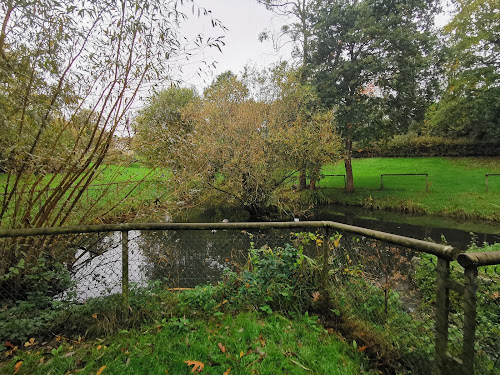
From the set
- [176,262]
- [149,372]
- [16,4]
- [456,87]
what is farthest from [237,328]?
[456,87]

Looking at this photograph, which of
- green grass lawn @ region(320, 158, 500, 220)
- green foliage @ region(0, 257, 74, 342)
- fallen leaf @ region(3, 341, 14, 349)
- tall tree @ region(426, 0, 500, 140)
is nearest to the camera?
fallen leaf @ region(3, 341, 14, 349)

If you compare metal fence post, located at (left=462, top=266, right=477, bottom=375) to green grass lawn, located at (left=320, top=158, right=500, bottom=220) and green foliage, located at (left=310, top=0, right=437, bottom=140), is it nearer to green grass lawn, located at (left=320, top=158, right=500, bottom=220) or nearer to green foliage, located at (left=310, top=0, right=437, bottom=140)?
green grass lawn, located at (left=320, top=158, right=500, bottom=220)

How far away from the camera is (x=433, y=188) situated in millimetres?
14562

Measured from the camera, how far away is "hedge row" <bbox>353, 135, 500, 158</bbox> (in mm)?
21281

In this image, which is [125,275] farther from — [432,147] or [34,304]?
[432,147]

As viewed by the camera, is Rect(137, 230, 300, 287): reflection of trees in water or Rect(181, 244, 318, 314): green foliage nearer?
Rect(181, 244, 318, 314): green foliage

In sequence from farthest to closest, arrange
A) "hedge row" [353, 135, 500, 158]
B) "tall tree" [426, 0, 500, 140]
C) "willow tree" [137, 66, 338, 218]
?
"hedge row" [353, 135, 500, 158] → "tall tree" [426, 0, 500, 140] → "willow tree" [137, 66, 338, 218]

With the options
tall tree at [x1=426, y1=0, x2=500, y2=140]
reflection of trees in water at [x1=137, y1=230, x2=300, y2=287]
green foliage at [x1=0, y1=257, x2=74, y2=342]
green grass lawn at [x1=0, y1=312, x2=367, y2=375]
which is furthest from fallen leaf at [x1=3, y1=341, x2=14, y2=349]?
tall tree at [x1=426, y1=0, x2=500, y2=140]

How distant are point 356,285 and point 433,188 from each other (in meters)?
15.1

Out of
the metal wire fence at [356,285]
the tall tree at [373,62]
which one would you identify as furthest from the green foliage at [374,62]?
the metal wire fence at [356,285]

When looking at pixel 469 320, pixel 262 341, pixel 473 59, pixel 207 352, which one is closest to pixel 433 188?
pixel 473 59

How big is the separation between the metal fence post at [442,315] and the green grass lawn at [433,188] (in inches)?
344

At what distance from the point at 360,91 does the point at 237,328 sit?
50.0 feet

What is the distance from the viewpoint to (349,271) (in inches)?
119
